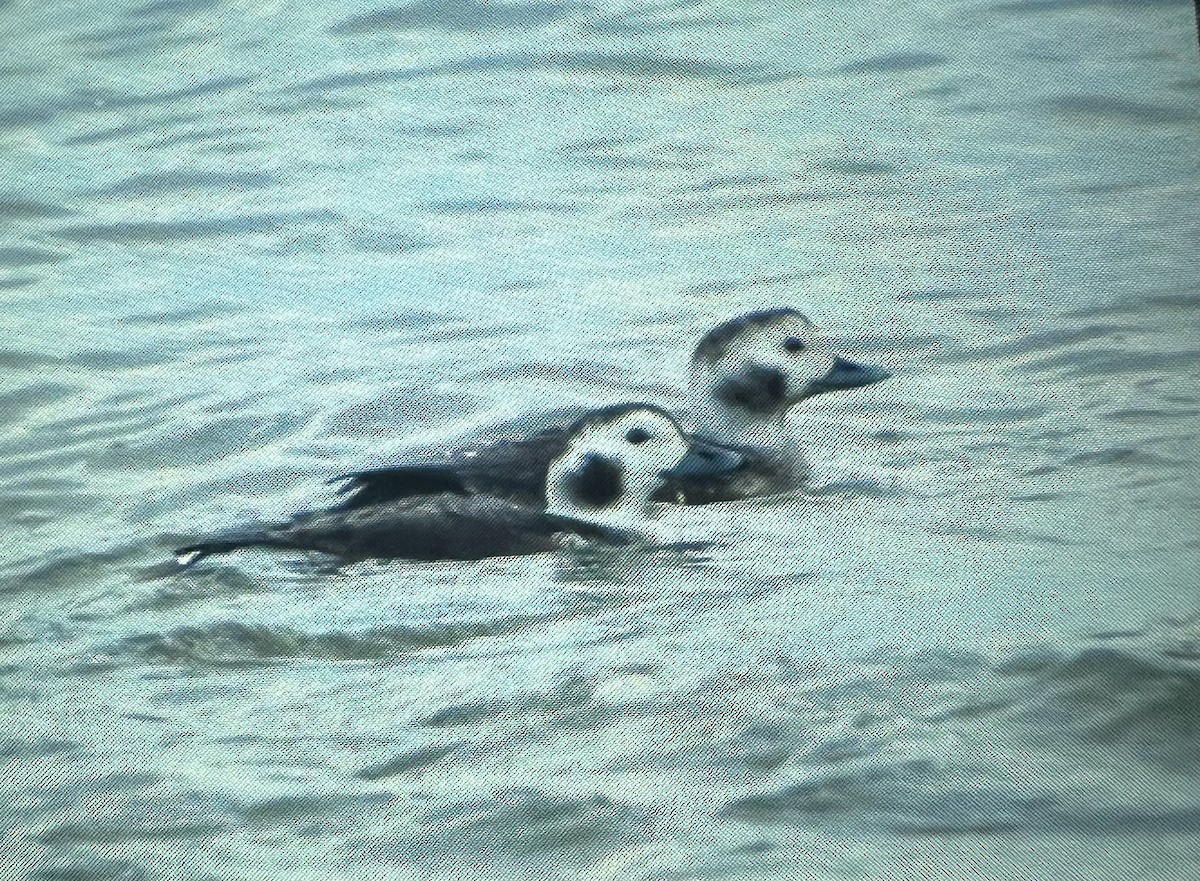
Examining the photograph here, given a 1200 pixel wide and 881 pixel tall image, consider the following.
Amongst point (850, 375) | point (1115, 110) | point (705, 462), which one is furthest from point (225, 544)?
point (1115, 110)

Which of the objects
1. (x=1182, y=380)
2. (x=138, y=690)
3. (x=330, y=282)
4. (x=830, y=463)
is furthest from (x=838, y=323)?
(x=138, y=690)

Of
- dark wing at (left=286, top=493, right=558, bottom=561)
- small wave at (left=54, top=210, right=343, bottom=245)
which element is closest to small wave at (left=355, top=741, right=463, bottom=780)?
dark wing at (left=286, top=493, right=558, bottom=561)

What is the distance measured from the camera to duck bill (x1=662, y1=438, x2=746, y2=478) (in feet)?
8.40

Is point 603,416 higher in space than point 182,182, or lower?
lower

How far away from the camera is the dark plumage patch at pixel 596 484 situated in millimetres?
2484

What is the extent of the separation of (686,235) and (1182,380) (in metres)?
0.70

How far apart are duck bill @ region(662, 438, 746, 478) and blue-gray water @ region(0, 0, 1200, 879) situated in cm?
11

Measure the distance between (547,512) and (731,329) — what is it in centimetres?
45

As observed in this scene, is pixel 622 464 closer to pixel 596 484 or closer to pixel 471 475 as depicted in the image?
pixel 596 484

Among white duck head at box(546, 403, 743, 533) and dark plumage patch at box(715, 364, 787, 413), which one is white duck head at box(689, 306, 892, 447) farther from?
white duck head at box(546, 403, 743, 533)

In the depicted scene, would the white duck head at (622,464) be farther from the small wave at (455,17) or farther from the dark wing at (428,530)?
the small wave at (455,17)

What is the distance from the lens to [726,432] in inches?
109

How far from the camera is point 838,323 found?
2.69 m

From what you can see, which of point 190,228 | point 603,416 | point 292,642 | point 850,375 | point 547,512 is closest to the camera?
point 292,642
